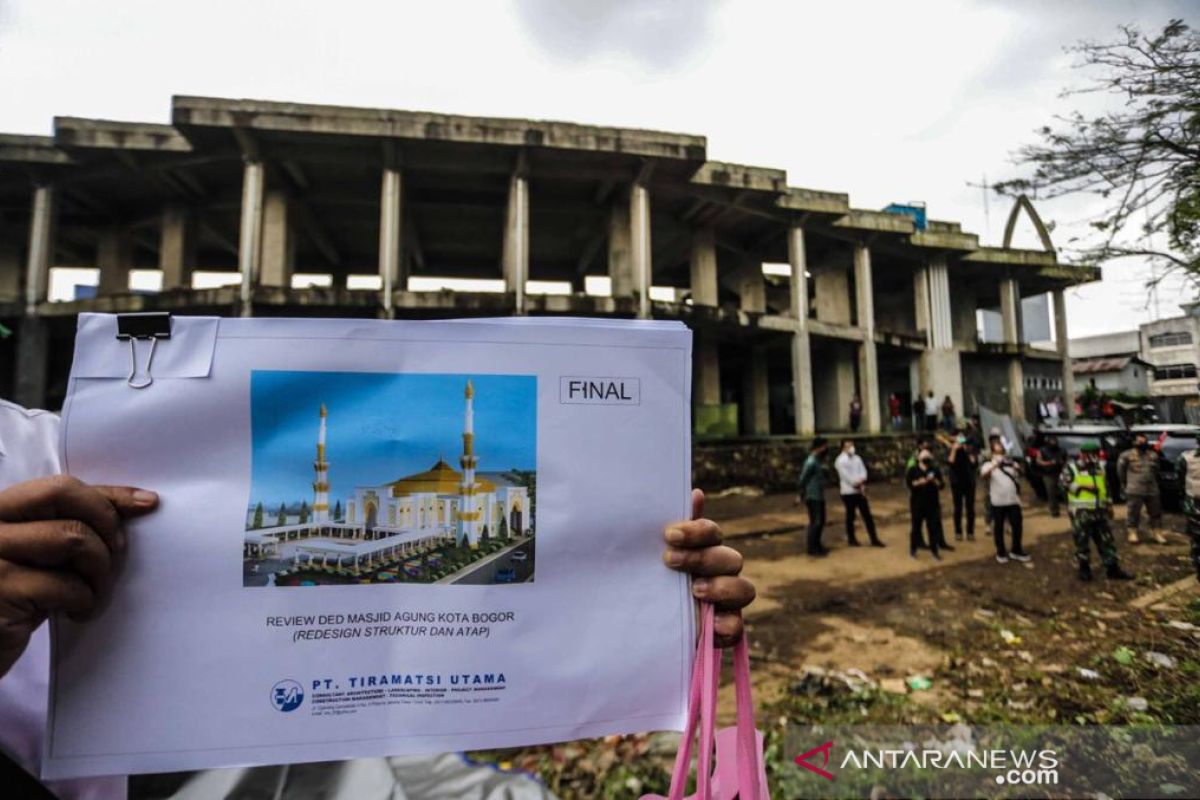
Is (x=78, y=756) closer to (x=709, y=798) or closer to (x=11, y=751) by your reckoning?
(x=11, y=751)

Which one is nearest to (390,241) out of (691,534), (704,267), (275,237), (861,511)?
(275,237)

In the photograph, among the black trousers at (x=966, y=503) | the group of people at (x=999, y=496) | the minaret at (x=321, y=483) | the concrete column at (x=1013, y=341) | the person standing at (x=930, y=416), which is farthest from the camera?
the concrete column at (x=1013, y=341)

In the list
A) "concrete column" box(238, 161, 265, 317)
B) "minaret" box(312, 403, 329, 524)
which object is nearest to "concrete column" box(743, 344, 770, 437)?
"concrete column" box(238, 161, 265, 317)

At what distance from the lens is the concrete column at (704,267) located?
56.1ft

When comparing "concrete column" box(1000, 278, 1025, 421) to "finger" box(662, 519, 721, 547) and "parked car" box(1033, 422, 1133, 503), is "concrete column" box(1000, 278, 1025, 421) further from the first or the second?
"finger" box(662, 519, 721, 547)

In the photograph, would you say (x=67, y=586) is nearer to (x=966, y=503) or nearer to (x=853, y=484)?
(x=853, y=484)

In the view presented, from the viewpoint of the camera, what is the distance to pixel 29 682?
1238 mm

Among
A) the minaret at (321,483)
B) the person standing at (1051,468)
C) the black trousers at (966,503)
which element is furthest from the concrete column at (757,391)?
the minaret at (321,483)

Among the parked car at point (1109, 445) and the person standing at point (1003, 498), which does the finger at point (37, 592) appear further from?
the parked car at point (1109, 445)

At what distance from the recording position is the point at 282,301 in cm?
1284

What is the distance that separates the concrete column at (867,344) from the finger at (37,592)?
19.5 m

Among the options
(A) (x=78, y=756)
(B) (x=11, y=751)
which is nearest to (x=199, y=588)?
(A) (x=78, y=756)

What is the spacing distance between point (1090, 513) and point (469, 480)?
26.5 feet

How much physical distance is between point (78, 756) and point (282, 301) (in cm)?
1379
